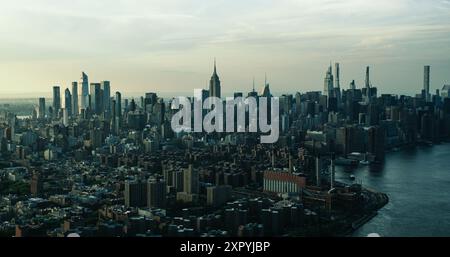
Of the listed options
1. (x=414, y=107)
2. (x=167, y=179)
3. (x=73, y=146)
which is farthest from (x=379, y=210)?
(x=414, y=107)

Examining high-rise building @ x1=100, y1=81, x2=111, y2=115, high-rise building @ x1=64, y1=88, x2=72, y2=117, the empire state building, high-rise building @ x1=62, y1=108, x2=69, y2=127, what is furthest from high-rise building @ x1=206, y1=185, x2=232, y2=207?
high-rise building @ x1=64, y1=88, x2=72, y2=117

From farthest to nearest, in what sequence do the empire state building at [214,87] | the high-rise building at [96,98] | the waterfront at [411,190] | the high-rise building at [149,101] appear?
the high-rise building at [149,101], the high-rise building at [96,98], the empire state building at [214,87], the waterfront at [411,190]

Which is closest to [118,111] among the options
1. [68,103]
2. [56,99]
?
[68,103]

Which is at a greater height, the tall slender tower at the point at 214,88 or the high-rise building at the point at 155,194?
the tall slender tower at the point at 214,88

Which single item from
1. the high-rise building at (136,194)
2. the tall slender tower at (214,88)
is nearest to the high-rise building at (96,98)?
the tall slender tower at (214,88)

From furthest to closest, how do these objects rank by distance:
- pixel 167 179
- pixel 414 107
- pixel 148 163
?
pixel 414 107 → pixel 148 163 → pixel 167 179

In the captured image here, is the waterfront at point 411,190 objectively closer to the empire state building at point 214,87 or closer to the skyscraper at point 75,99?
the empire state building at point 214,87
